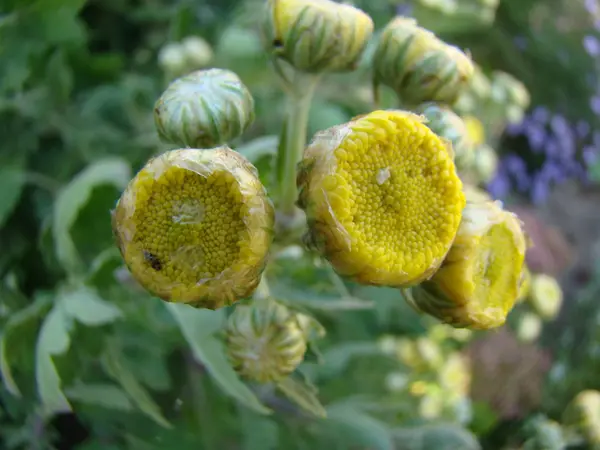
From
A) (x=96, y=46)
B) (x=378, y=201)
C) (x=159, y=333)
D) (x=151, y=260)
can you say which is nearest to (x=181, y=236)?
(x=151, y=260)

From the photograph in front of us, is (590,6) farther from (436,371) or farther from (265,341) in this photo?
(265,341)

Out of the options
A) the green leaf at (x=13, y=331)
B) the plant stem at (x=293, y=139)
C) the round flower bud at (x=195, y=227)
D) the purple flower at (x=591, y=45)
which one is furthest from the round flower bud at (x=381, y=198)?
the purple flower at (x=591, y=45)

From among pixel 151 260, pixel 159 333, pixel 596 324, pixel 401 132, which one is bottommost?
pixel 596 324

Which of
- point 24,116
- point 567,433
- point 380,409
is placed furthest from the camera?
point 567,433

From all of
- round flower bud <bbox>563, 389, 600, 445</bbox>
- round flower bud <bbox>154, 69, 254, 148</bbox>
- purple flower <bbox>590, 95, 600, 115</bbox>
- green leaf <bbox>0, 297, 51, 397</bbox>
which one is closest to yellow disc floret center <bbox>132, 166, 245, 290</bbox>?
round flower bud <bbox>154, 69, 254, 148</bbox>

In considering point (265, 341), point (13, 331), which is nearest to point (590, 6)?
point (265, 341)

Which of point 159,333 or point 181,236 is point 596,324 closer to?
point 159,333

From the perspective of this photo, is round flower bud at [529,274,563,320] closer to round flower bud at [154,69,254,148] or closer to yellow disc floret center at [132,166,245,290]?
round flower bud at [154,69,254,148]
